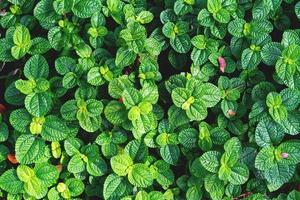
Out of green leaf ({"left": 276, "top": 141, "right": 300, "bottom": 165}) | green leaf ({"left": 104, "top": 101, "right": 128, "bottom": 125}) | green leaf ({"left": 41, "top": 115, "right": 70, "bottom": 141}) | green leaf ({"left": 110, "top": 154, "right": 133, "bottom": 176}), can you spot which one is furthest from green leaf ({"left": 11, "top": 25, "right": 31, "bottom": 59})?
green leaf ({"left": 276, "top": 141, "right": 300, "bottom": 165})

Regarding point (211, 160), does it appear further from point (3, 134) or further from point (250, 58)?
point (3, 134)

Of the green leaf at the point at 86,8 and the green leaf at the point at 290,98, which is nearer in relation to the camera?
the green leaf at the point at 290,98

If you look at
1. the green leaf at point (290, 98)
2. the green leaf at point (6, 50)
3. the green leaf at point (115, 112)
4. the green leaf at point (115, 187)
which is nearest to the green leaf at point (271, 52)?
the green leaf at point (290, 98)

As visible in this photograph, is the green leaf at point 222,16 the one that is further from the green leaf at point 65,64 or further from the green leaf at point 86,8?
the green leaf at point 65,64

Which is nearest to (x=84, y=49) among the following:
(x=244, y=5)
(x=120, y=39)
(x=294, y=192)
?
(x=120, y=39)

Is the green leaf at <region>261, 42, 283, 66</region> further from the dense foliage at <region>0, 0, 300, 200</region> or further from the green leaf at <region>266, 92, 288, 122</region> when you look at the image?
the green leaf at <region>266, 92, 288, 122</region>

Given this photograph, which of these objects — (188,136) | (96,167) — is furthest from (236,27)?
(96,167)

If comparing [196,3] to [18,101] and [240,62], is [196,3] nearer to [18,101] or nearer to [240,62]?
[240,62]
